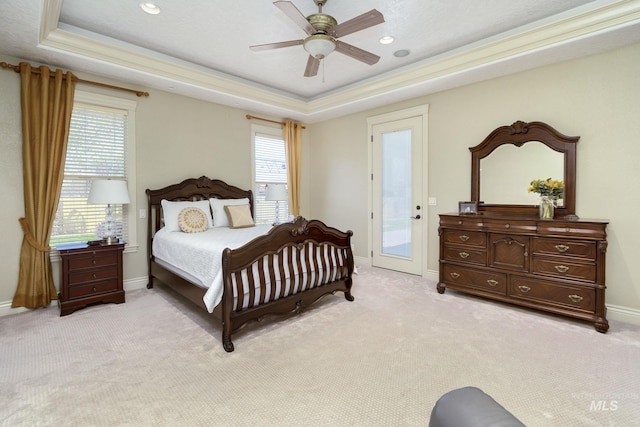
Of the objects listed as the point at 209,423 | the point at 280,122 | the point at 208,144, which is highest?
the point at 280,122

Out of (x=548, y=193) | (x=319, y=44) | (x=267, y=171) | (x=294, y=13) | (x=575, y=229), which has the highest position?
(x=294, y=13)

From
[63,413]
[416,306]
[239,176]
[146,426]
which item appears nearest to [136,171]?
[239,176]

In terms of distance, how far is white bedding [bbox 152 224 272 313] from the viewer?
2.54 m

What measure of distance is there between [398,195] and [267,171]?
2311 mm

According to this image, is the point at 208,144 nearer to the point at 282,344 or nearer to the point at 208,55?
the point at 208,55

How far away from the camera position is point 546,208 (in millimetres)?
3201

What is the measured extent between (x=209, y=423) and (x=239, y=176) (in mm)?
3921

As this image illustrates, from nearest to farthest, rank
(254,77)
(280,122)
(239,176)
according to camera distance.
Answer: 1. (254,77)
2. (239,176)
3. (280,122)

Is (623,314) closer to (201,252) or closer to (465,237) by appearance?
(465,237)

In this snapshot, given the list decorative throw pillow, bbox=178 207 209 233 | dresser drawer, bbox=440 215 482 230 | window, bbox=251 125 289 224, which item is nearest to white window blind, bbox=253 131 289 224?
window, bbox=251 125 289 224

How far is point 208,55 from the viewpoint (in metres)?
3.76

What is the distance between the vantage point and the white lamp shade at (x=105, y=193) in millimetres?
3357

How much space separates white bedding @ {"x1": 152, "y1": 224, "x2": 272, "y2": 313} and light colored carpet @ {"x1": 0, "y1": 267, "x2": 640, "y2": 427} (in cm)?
48

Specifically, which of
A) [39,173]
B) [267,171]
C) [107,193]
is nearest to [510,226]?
[267,171]
